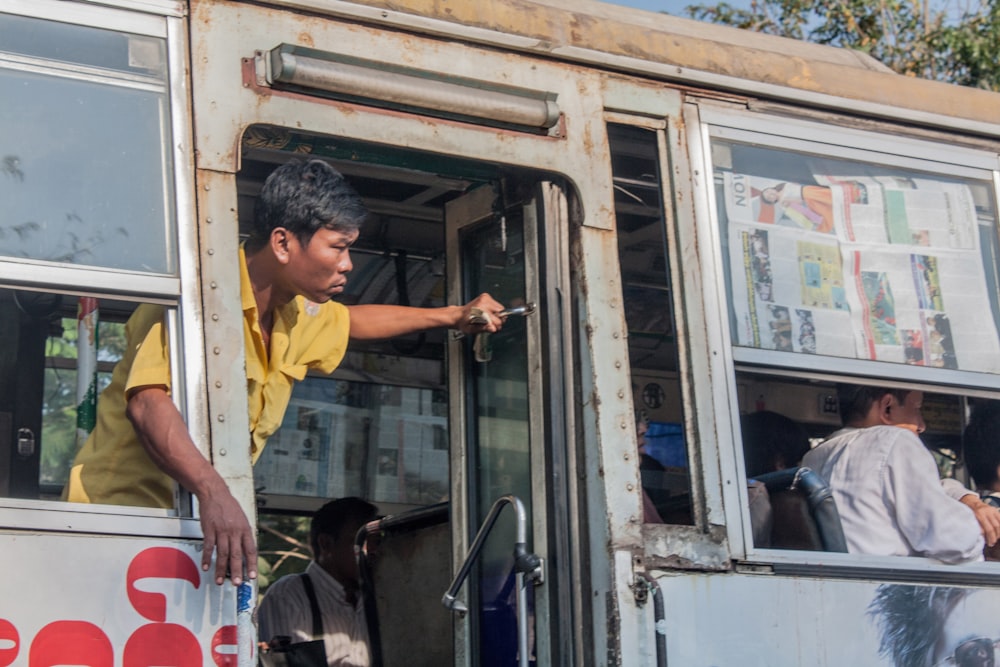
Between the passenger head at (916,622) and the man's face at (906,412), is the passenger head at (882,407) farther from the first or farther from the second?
the passenger head at (916,622)

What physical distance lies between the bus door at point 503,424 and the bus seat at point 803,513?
0.63 meters

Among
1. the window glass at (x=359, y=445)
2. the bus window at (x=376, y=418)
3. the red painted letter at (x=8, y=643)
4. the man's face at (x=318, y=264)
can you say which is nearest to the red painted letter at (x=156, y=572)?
the red painted letter at (x=8, y=643)

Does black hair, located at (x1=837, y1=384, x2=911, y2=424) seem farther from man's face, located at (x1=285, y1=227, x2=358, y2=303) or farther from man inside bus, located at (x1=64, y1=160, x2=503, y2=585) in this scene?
man's face, located at (x1=285, y1=227, x2=358, y2=303)

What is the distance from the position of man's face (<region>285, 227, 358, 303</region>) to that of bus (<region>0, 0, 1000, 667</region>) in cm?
22

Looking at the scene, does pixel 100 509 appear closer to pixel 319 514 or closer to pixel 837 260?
pixel 837 260

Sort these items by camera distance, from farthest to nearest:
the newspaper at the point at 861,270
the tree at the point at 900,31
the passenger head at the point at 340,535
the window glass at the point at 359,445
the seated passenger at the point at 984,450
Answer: the tree at the point at 900,31
the window glass at the point at 359,445
the passenger head at the point at 340,535
the seated passenger at the point at 984,450
the newspaper at the point at 861,270

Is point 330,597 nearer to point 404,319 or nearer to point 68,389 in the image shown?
point 68,389

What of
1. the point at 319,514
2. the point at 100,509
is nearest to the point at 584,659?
the point at 100,509

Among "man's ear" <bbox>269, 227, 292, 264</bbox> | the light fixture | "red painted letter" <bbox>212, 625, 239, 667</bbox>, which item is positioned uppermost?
→ the light fixture

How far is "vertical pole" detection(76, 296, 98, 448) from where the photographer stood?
3229 millimetres

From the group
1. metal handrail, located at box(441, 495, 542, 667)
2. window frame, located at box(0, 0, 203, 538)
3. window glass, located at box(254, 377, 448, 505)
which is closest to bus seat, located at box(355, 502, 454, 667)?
window glass, located at box(254, 377, 448, 505)

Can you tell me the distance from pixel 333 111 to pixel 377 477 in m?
2.49

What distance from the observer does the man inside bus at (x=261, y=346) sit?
8.92 ft

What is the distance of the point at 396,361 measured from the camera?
5277 mm
